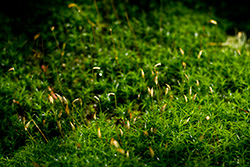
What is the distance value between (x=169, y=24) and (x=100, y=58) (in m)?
1.48

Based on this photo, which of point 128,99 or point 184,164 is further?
point 128,99

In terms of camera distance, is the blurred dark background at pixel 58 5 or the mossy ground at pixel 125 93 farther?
the blurred dark background at pixel 58 5

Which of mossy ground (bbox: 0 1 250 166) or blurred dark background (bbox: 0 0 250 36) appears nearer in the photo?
mossy ground (bbox: 0 1 250 166)

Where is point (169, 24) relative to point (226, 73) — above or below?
above

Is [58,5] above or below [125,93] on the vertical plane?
above

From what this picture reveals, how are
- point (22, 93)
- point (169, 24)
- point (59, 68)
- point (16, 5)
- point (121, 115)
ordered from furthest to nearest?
point (16, 5), point (169, 24), point (59, 68), point (22, 93), point (121, 115)

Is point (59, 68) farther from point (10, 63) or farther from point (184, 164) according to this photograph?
point (184, 164)

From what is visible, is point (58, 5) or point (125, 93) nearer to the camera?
point (125, 93)

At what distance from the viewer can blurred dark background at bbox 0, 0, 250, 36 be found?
407 cm

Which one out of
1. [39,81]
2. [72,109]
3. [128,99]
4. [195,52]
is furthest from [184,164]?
[39,81]

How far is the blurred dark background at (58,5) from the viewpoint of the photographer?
160 inches

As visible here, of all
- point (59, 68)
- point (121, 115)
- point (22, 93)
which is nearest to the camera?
point (121, 115)

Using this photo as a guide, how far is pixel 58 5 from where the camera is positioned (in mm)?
4320

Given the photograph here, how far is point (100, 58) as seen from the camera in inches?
133
